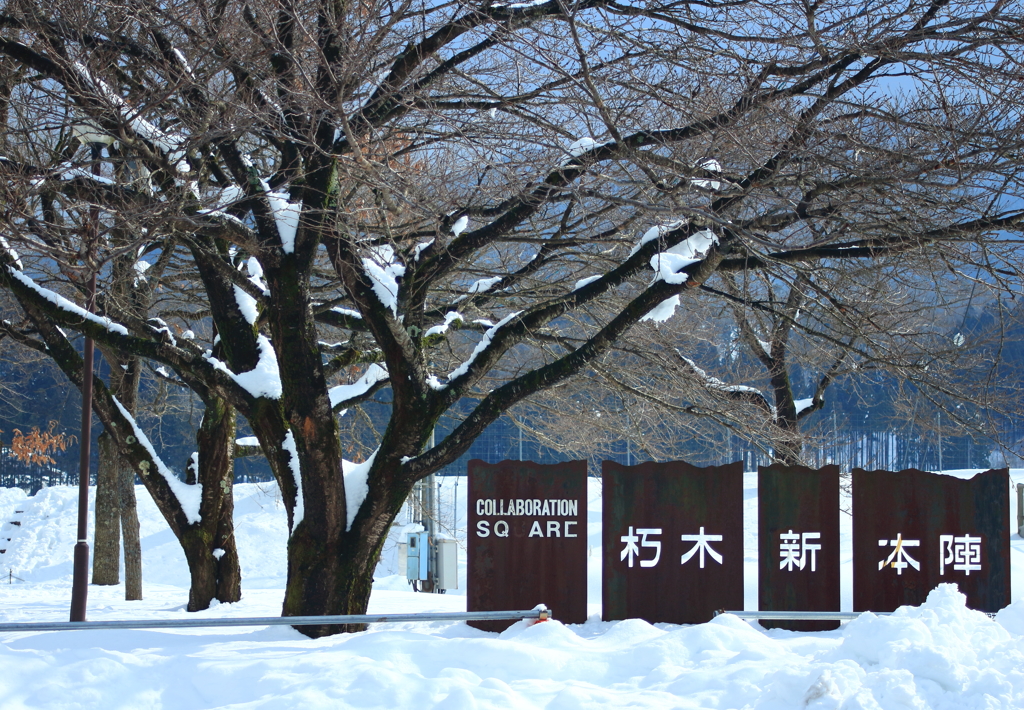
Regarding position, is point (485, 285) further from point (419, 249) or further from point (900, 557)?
point (900, 557)

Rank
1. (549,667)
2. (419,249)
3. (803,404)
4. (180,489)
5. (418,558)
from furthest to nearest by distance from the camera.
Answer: (418,558), (803,404), (180,489), (419,249), (549,667)

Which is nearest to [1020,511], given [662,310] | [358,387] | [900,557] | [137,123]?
[900,557]

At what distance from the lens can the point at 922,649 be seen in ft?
16.9

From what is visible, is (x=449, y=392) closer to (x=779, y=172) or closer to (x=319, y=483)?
(x=319, y=483)

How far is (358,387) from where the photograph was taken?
35.5 feet

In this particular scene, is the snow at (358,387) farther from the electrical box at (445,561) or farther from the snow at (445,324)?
the electrical box at (445,561)

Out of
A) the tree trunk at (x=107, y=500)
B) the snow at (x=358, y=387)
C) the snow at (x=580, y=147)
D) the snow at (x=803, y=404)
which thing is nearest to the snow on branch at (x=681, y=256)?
the snow at (x=580, y=147)

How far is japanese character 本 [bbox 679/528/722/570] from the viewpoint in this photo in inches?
310

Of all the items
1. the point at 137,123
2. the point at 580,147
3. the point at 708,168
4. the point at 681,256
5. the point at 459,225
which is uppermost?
the point at 137,123

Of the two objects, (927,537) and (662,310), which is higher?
(662,310)

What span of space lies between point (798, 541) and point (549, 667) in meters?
3.28

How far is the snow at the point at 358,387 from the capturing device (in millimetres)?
10547

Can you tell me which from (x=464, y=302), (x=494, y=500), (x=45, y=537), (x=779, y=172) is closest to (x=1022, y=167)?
(x=779, y=172)

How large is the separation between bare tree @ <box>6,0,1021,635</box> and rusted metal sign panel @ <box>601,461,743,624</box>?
131 cm
